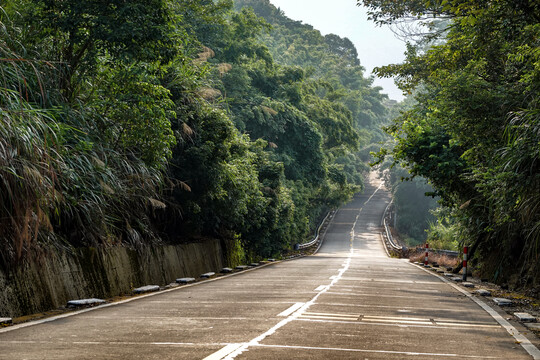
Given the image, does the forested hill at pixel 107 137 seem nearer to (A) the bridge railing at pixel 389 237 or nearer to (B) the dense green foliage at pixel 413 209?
(A) the bridge railing at pixel 389 237

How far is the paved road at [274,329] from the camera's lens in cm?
699

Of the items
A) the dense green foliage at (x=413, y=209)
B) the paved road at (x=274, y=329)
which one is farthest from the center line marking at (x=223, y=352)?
the dense green foliage at (x=413, y=209)

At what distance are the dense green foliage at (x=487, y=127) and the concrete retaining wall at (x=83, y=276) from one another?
7.66 metres

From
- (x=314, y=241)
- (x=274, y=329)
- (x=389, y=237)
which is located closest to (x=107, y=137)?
(x=274, y=329)

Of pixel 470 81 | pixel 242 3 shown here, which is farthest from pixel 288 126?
pixel 242 3

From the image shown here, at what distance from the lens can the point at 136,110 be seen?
15109mm

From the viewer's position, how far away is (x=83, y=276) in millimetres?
12898

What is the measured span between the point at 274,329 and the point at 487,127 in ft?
33.8

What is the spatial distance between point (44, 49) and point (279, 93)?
113ft

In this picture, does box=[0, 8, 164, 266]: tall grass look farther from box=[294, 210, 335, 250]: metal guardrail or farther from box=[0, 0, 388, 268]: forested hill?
box=[294, 210, 335, 250]: metal guardrail

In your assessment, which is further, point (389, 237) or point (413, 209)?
point (413, 209)

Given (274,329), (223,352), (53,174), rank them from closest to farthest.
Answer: (223,352)
(274,329)
(53,174)

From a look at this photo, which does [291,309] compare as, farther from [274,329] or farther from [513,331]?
[513,331]

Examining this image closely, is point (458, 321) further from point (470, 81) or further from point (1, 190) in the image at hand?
point (470, 81)
